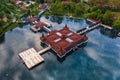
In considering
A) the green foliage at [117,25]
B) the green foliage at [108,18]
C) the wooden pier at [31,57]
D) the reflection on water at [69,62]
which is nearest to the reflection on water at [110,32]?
the green foliage at [117,25]

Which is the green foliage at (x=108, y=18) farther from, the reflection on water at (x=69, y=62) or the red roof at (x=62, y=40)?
the red roof at (x=62, y=40)

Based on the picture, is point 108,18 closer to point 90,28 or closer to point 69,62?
point 90,28

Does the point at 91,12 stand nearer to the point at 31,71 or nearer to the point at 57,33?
the point at 57,33

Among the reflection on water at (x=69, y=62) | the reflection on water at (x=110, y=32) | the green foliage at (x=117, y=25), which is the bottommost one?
the reflection on water at (x=69, y=62)

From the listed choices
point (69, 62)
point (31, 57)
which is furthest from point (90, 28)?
point (31, 57)

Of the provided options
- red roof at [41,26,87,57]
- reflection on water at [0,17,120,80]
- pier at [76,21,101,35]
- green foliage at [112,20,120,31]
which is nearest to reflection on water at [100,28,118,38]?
green foliage at [112,20,120,31]
